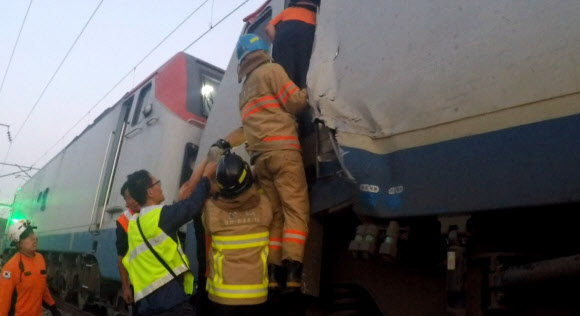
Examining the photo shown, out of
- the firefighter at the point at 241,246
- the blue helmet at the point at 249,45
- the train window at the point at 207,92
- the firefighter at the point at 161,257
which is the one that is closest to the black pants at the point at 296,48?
the blue helmet at the point at 249,45

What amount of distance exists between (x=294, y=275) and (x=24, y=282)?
11.8 feet

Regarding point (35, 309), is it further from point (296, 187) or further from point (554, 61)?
point (554, 61)

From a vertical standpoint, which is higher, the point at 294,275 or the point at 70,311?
the point at 294,275

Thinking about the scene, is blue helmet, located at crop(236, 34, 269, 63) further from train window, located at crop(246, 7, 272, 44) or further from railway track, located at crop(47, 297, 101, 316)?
railway track, located at crop(47, 297, 101, 316)

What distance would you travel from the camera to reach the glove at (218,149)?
3053mm

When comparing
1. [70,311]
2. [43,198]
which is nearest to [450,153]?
[70,311]

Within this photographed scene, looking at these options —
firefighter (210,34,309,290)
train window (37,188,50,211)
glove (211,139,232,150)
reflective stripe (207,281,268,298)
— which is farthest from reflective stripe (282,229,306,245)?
train window (37,188,50,211)

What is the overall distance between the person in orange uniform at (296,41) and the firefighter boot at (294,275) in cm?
123

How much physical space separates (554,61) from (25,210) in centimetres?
1610

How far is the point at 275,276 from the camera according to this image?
8.48 ft

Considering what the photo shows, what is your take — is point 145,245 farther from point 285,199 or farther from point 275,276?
point 285,199

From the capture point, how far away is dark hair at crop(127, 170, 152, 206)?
10.6ft

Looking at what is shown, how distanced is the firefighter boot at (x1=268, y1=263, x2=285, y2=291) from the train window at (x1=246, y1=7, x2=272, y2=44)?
2050mm

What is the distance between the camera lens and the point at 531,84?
1.52 m
